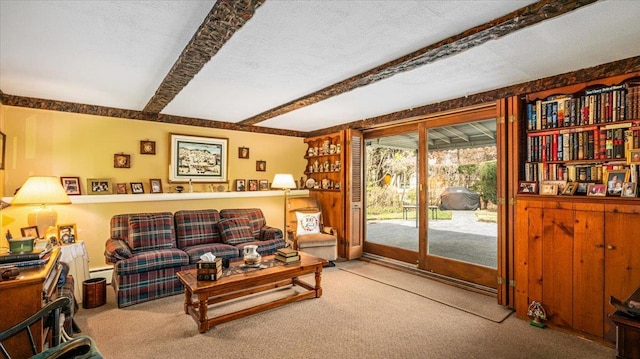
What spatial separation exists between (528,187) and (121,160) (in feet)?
16.7

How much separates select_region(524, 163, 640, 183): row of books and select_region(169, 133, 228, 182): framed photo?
14.1 ft

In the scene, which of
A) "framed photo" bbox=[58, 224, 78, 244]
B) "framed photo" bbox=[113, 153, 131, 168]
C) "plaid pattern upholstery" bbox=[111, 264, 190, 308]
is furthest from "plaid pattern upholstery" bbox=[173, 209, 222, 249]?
"framed photo" bbox=[58, 224, 78, 244]

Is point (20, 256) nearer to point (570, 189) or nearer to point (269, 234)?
point (269, 234)

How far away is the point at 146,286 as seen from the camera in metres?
3.41

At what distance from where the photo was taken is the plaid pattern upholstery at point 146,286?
3266 mm

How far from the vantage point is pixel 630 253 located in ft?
8.02

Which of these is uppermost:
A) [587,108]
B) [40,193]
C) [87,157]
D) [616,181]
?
[587,108]

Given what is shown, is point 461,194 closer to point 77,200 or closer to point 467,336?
point 467,336

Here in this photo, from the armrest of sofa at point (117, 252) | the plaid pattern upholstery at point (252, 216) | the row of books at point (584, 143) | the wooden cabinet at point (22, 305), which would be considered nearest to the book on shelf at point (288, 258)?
the plaid pattern upholstery at point (252, 216)

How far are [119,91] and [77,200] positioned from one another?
62.7 inches

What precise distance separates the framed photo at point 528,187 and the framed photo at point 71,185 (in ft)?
17.4

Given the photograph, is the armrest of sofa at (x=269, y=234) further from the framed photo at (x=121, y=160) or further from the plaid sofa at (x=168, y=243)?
the framed photo at (x=121, y=160)

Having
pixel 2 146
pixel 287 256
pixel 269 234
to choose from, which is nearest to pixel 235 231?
pixel 269 234

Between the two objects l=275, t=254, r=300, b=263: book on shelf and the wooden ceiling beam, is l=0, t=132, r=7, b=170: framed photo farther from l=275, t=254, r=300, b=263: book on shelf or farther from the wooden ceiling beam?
the wooden ceiling beam
